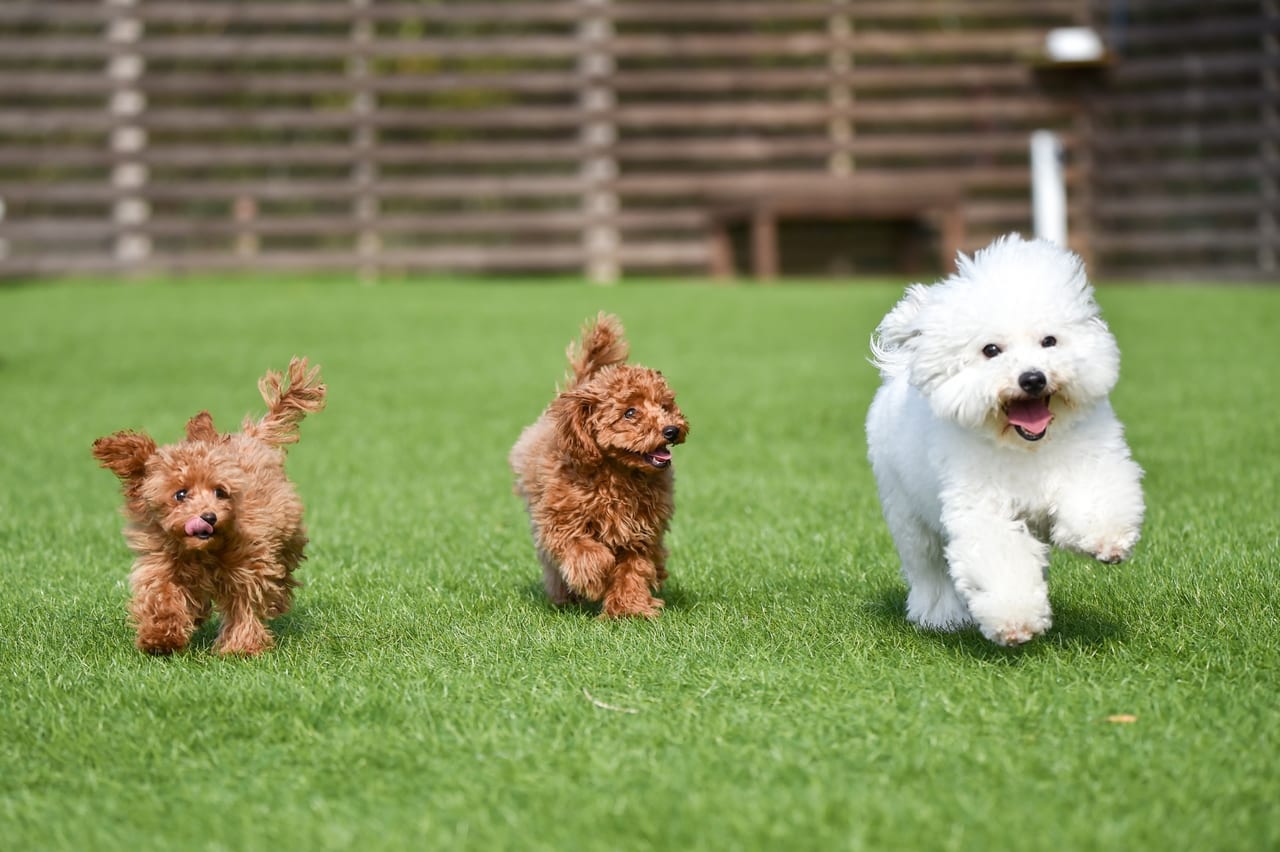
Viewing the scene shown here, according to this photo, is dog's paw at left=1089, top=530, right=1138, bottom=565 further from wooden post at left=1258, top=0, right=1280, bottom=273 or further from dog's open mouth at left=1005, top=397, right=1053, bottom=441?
wooden post at left=1258, top=0, right=1280, bottom=273

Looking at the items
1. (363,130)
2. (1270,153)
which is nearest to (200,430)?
(363,130)

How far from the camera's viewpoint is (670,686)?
3615 millimetres

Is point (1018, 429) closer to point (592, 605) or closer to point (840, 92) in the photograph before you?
point (592, 605)

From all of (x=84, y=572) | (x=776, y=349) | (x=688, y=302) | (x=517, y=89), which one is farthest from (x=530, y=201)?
(x=84, y=572)

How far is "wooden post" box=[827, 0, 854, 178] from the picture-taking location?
16.1 meters

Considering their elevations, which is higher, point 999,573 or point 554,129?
point 554,129

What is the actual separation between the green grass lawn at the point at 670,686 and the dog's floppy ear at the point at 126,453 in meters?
0.48

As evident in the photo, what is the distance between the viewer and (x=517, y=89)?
53.4ft

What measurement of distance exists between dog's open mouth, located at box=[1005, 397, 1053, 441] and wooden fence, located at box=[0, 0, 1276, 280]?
12612 mm

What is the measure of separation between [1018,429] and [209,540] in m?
1.98

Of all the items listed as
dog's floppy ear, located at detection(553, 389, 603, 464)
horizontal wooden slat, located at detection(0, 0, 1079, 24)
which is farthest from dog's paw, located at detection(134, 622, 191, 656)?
horizontal wooden slat, located at detection(0, 0, 1079, 24)

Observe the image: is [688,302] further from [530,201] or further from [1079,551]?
[1079,551]

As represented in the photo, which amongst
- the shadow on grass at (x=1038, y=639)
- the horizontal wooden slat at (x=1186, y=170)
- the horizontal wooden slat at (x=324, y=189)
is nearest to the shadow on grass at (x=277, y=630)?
the shadow on grass at (x=1038, y=639)

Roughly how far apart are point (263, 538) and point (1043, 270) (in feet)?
6.75
